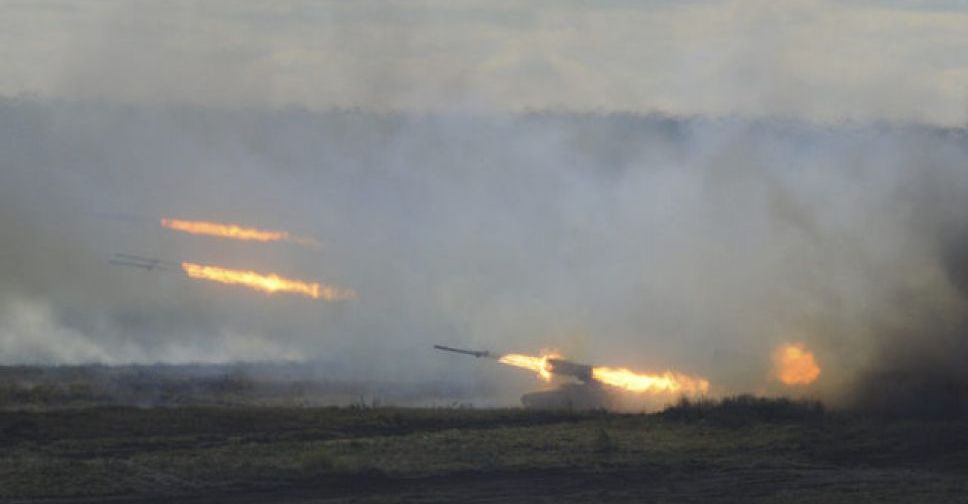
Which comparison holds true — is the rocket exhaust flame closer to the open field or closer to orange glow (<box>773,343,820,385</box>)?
the open field

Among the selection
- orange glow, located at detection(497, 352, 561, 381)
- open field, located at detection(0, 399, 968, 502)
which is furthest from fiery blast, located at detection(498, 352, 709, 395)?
open field, located at detection(0, 399, 968, 502)

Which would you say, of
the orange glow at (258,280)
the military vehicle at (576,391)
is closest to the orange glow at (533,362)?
the military vehicle at (576,391)

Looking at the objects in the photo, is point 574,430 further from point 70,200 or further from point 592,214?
point 70,200

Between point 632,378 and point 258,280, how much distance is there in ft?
42.6

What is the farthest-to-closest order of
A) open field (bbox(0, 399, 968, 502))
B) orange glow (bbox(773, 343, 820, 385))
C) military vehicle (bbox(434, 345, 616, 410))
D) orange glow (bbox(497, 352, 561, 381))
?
orange glow (bbox(497, 352, 561, 381)) < military vehicle (bbox(434, 345, 616, 410)) < orange glow (bbox(773, 343, 820, 385)) < open field (bbox(0, 399, 968, 502))

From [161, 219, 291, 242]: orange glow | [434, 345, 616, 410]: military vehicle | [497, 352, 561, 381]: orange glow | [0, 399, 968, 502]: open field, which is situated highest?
[161, 219, 291, 242]: orange glow

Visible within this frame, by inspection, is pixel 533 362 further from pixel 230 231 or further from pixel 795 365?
pixel 230 231

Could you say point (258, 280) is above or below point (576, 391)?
above

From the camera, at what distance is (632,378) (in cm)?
5384

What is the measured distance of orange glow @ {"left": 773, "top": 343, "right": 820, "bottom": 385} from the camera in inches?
2008

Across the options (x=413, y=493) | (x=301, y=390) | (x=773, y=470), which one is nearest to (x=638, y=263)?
(x=301, y=390)

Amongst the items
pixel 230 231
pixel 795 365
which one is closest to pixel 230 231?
pixel 230 231

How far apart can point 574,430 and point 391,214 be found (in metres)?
22.8

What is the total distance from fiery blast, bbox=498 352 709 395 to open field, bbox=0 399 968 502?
465 cm
